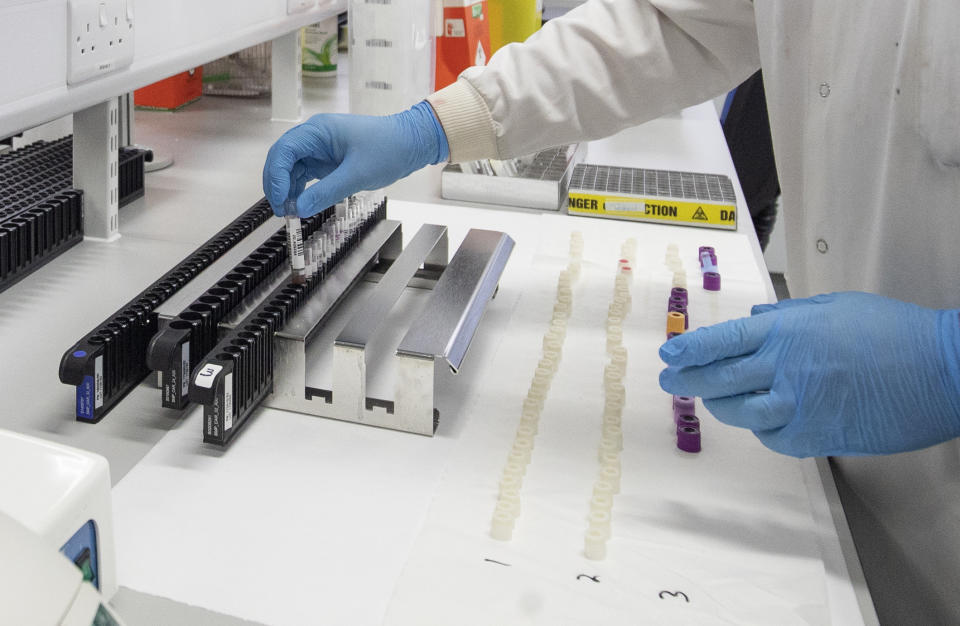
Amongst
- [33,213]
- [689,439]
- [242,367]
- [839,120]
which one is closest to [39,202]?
[33,213]

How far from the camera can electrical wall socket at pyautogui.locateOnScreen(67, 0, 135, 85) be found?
3.60 feet

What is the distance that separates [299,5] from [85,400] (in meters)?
1.22

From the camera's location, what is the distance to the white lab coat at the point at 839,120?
90 centimetres

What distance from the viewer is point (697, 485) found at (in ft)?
2.86

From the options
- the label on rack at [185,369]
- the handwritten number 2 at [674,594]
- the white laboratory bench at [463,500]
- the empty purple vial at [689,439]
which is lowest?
the handwritten number 2 at [674,594]

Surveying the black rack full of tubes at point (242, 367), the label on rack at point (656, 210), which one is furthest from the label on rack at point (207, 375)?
the label on rack at point (656, 210)

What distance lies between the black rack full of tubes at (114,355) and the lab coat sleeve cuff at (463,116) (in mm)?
405

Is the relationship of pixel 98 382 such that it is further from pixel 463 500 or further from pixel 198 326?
pixel 463 500

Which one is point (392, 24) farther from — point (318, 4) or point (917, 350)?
point (917, 350)

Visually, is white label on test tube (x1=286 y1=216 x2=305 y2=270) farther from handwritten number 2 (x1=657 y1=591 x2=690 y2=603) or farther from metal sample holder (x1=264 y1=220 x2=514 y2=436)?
handwritten number 2 (x1=657 y1=591 x2=690 y2=603)

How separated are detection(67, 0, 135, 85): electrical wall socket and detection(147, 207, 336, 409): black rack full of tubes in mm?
336

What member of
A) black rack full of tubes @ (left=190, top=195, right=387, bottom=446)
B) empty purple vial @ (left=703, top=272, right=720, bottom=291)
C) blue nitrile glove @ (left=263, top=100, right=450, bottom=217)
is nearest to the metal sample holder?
black rack full of tubes @ (left=190, top=195, right=387, bottom=446)

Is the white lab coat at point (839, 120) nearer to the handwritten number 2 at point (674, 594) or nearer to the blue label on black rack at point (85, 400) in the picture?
the handwritten number 2 at point (674, 594)

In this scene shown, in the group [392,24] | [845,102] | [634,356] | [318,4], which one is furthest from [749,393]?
[318,4]
